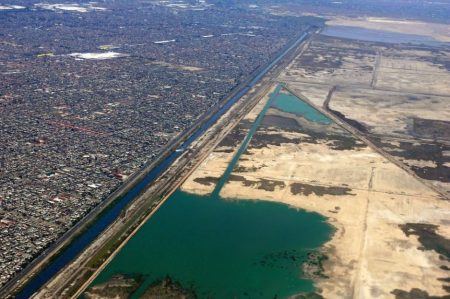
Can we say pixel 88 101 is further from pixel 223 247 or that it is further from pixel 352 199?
pixel 352 199

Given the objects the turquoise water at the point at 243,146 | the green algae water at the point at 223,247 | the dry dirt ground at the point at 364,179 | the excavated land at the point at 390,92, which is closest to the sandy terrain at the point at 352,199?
the dry dirt ground at the point at 364,179

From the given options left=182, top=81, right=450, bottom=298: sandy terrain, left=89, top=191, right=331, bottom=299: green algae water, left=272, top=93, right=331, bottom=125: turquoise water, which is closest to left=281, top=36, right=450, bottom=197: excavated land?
left=272, top=93, right=331, bottom=125: turquoise water

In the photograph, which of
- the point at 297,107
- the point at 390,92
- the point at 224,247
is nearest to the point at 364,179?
the point at 224,247

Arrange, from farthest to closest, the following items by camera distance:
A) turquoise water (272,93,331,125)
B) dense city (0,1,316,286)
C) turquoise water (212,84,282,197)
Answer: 1. turquoise water (272,93,331,125)
2. turquoise water (212,84,282,197)
3. dense city (0,1,316,286)

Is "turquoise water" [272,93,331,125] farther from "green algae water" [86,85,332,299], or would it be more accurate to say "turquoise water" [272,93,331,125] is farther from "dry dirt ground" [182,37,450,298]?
"green algae water" [86,85,332,299]

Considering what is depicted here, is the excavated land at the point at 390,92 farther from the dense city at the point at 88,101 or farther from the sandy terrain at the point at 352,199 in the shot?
the dense city at the point at 88,101

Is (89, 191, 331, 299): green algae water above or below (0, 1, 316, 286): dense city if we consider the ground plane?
below
